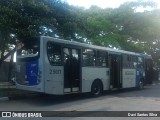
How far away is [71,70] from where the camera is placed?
14.7 meters

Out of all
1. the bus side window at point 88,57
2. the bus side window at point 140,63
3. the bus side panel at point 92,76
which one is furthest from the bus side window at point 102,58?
the bus side window at point 140,63

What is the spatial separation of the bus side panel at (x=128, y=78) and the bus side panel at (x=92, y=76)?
222 centimetres

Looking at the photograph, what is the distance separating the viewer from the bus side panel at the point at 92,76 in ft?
51.1

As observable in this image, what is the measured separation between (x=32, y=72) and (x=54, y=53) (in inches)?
53.3

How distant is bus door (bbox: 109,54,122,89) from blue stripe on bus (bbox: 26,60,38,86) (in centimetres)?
633

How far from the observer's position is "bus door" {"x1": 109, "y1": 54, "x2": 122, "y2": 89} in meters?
18.5

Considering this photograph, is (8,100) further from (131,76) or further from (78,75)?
(131,76)

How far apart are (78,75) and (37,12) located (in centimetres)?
452

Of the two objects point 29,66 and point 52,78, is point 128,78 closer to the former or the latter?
point 52,78

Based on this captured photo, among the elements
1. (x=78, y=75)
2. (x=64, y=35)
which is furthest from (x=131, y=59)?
(x=78, y=75)

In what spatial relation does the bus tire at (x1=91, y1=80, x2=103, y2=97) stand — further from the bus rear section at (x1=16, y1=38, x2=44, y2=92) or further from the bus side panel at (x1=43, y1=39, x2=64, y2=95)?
the bus rear section at (x1=16, y1=38, x2=44, y2=92)

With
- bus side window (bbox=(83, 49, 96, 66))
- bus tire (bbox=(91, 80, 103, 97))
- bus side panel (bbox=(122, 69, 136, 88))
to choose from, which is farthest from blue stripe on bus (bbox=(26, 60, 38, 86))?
bus side panel (bbox=(122, 69, 136, 88))

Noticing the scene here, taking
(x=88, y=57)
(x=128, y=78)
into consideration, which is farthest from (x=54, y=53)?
(x=128, y=78)

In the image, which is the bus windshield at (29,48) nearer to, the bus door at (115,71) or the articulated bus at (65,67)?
the articulated bus at (65,67)
